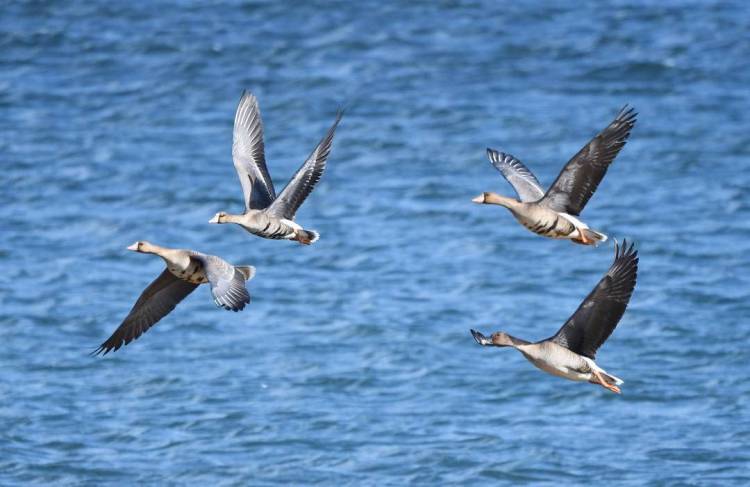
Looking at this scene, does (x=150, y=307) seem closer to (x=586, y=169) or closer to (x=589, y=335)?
(x=589, y=335)

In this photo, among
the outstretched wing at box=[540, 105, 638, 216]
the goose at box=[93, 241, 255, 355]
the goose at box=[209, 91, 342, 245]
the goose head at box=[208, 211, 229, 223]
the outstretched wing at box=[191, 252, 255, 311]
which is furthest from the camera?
the goose head at box=[208, 211, 229, 223]

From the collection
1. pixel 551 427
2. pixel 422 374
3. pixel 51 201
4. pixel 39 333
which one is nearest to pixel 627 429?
pixel 551 427

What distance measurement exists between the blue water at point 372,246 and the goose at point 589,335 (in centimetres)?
838

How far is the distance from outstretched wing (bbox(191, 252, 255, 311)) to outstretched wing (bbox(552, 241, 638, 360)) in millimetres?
2593

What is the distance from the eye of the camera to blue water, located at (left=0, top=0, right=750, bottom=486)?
72.1 feet

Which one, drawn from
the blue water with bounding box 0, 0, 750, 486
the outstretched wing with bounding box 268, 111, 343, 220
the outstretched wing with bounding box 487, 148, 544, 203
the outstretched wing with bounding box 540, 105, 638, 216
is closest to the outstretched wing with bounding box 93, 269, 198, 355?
the outstretched wing with bounding box 268, 111, 343, 220

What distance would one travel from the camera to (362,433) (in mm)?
22062

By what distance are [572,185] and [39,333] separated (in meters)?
15.0

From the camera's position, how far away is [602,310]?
12.6m

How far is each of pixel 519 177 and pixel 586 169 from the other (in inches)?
67.0

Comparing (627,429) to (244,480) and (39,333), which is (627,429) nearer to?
(244,480)

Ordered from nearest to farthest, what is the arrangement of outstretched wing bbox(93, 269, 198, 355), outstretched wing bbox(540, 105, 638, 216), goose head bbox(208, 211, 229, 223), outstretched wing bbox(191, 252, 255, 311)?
outstretched wing bbox(191, 252, 255, 311) < outstretched wing bbox(540, 105, 638, 216) < goose head bbox(208, 211, 229, 223) < outstretched wing bbox(93, 269, 198, 355)

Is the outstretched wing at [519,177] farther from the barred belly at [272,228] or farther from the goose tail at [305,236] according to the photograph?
the barred belly at [272,228]

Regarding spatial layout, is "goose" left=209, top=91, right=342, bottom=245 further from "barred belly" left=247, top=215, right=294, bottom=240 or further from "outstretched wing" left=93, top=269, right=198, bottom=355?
"outstretched wing" left=93, top=269, right=198, bottom=355
